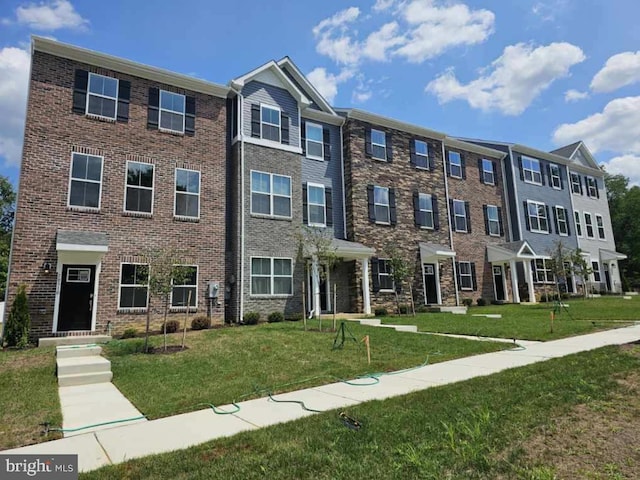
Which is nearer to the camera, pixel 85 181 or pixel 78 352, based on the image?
pixel 78 352

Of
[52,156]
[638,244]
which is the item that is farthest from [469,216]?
[638,244]

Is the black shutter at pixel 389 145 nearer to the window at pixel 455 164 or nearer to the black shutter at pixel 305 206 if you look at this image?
the window at pixel 455 164

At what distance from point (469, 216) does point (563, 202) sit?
10595 mm

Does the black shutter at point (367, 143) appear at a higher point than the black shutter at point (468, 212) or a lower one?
higher

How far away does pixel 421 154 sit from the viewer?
2341cm

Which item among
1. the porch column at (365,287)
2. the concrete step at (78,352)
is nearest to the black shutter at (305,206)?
the porch column at (365,287)

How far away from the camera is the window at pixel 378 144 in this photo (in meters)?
21.5

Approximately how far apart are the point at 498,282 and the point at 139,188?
21.1 meters

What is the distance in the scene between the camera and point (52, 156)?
13.3 metres

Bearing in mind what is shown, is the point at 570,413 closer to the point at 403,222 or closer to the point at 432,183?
the point at 403,222

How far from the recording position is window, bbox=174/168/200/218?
A: 50.9 feet

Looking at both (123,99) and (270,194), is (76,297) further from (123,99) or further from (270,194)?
(270,194)

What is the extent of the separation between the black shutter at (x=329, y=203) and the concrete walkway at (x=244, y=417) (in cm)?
1206

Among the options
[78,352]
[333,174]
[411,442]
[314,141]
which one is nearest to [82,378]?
[78,352]
